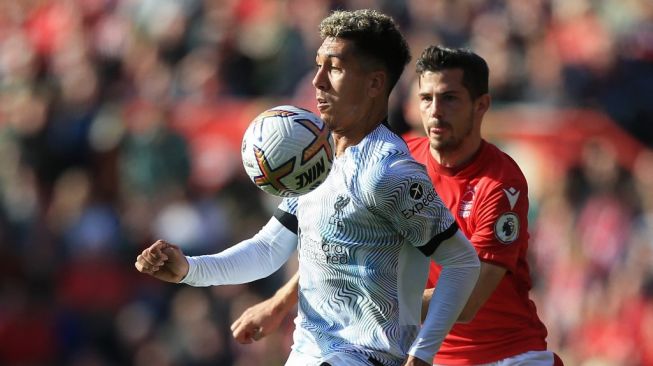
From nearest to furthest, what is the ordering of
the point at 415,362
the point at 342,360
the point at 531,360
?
the point at 415,362
the point at 342,360
the point at 531,360

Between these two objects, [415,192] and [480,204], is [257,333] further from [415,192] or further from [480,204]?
[415,192]

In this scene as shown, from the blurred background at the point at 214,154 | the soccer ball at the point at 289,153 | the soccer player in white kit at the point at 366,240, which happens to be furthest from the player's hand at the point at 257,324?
the blurred background at the point at 214,154

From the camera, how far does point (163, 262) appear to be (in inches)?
201

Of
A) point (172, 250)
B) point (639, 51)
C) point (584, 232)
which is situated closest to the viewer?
point (172, 250)

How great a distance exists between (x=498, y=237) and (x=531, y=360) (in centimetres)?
72

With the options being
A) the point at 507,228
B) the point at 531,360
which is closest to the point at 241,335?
the point at 507,228

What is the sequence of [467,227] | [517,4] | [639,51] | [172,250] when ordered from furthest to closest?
[517,4], [639,51], [467,227], [172,250]

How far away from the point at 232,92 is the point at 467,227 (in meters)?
6.68

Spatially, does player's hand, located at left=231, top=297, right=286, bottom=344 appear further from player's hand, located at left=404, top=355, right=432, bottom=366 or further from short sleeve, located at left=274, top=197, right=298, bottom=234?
player's hand, located at left=404, top=355, right=432, bottom=366

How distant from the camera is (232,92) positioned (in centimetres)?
1238

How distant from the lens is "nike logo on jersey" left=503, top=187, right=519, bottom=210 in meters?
5.95

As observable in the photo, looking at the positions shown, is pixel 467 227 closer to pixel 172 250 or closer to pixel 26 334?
pixel 172 250

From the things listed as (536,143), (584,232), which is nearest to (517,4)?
(536,143)

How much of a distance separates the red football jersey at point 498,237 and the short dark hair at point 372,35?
38.1 inches
